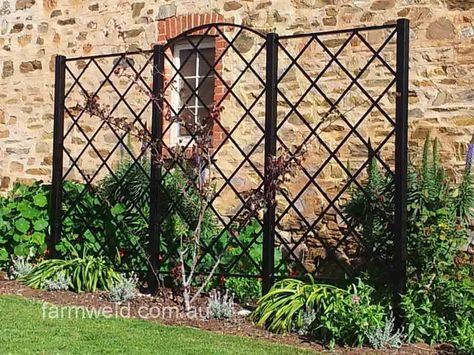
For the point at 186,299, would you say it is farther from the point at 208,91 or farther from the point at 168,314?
the point at 208,91

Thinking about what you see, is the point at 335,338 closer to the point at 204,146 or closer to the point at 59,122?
the point at 204,146

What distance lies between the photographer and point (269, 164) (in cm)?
567

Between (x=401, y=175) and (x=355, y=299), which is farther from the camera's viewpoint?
(x=401, y=175)

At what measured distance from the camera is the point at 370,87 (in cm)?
716

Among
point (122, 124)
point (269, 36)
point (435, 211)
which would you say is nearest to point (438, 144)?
point (435, 211)

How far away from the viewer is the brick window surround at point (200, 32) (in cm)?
796

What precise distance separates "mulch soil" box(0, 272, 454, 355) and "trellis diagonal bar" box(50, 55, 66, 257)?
1.91ft

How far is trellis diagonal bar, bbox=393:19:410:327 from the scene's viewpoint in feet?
17.2

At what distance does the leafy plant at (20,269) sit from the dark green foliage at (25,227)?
0.16 meters

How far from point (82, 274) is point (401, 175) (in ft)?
9.45

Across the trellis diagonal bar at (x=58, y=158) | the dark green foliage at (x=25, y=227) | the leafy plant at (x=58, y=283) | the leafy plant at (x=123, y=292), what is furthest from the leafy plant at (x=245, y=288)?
the dark green foliage at (x=25, y=227)

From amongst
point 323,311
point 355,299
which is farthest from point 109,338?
point 355,299

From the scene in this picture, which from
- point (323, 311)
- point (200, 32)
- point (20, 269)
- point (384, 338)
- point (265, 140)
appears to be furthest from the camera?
point (200, 32)

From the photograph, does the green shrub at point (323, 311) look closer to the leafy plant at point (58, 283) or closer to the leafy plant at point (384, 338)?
the leafy plant at point (384, 338)
